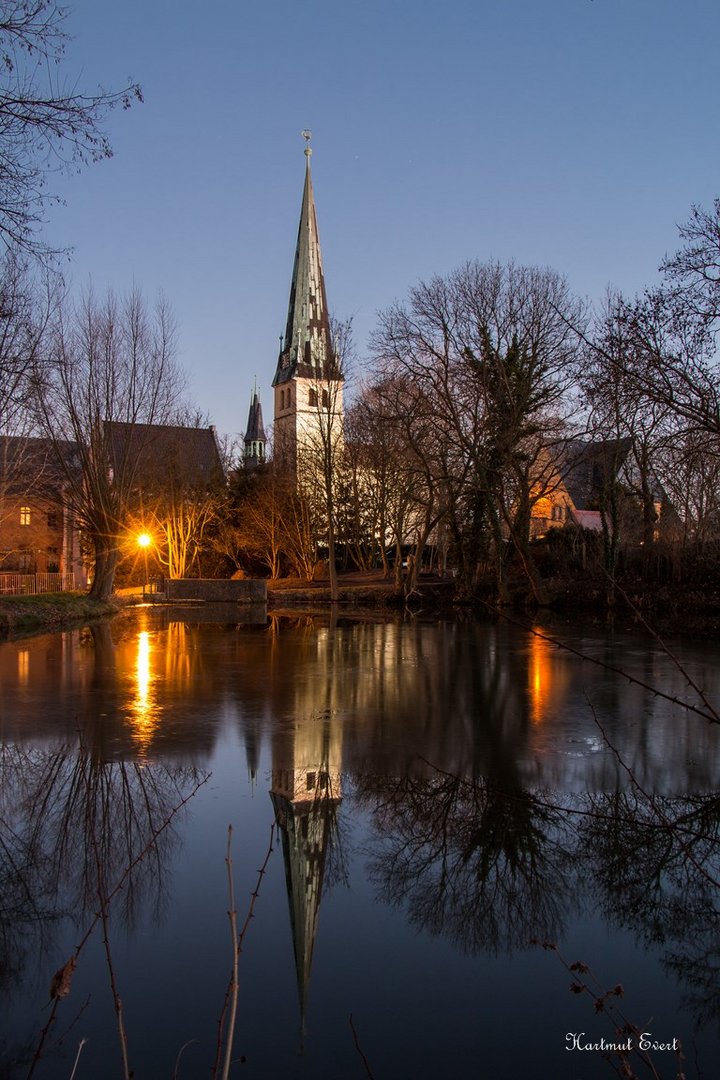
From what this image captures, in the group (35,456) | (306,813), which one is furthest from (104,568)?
(306,813)

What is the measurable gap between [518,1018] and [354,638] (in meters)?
18.1

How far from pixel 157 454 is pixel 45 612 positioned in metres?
16.0

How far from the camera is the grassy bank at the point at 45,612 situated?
24469mm

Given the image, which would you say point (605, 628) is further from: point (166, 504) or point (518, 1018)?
point (166, 504)

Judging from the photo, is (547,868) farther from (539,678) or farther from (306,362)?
(306,362)

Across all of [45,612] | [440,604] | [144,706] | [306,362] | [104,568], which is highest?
[306,362]

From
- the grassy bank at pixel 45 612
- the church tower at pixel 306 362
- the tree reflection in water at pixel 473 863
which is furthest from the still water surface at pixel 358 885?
the church tower at pixel 306 362

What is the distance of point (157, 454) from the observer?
41688mm

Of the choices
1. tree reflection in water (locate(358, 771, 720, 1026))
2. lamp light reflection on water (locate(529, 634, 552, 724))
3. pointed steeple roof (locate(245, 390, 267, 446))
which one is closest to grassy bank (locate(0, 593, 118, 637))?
lamp light reflection on water (locate(529, 634, 552, 724))

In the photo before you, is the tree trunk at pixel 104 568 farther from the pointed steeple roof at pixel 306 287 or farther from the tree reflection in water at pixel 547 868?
the pointed steeple roof at pixel 306 287

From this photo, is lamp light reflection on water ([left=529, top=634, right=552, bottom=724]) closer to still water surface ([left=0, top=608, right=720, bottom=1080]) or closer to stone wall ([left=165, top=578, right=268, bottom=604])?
Answer: still water surface ([left=0, top=608, right=720, bottom=1080])

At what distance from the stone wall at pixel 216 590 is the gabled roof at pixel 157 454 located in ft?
16.0

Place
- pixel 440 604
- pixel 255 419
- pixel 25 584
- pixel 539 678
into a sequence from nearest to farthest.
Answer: pixel 539 678, pixel 25 584, pixel 440 604, pixel 255 419

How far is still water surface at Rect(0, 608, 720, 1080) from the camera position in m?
3.90
